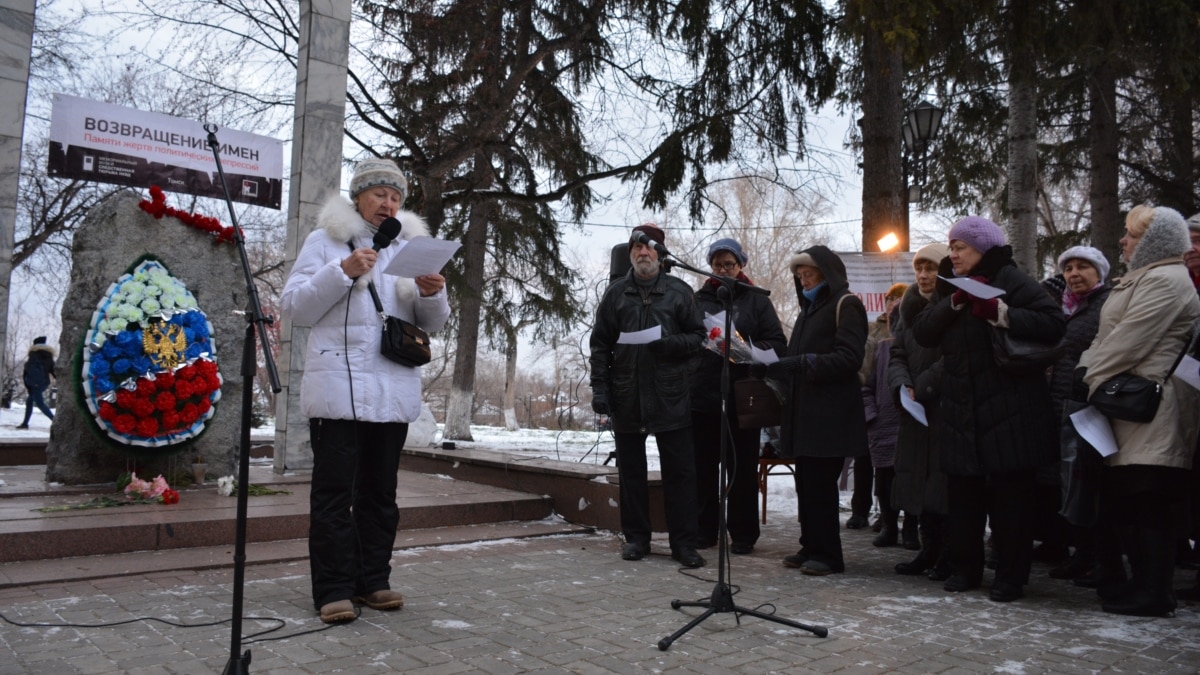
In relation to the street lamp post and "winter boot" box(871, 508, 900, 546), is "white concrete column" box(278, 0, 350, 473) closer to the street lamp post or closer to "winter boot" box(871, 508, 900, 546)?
"winter boot" box(871, 508, 900, 546)

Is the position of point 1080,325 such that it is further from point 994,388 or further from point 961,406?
point 961,406

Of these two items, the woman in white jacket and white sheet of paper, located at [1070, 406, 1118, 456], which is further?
white sheet of paper, located at [1070, 406, 1118, 456]

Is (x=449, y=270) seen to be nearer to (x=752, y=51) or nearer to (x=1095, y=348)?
(x=752, y=51)

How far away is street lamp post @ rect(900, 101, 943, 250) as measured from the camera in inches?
392

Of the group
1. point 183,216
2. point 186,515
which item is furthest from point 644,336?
point 183,216

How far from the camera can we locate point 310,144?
7.95 metres

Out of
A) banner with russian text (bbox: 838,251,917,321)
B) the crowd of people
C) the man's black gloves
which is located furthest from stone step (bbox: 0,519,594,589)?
banner with russian text (bbox: 838,251,917,321)

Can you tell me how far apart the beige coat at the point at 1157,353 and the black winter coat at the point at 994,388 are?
302mm

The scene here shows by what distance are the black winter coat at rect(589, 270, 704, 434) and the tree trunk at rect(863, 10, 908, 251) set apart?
12.9ft

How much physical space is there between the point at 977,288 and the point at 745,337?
177 cm

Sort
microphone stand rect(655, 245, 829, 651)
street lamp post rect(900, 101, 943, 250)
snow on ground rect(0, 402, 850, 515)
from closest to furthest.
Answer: microphone stand rect(655, 245, 829, 651) < snow on ground rect(0, 402, 850, 515) < street lamp post rect(900, 101, 943, 250)

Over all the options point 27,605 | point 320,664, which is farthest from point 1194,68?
point 27,605

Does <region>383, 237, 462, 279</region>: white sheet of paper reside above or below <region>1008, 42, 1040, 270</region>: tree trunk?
below

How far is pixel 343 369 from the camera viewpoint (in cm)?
379
